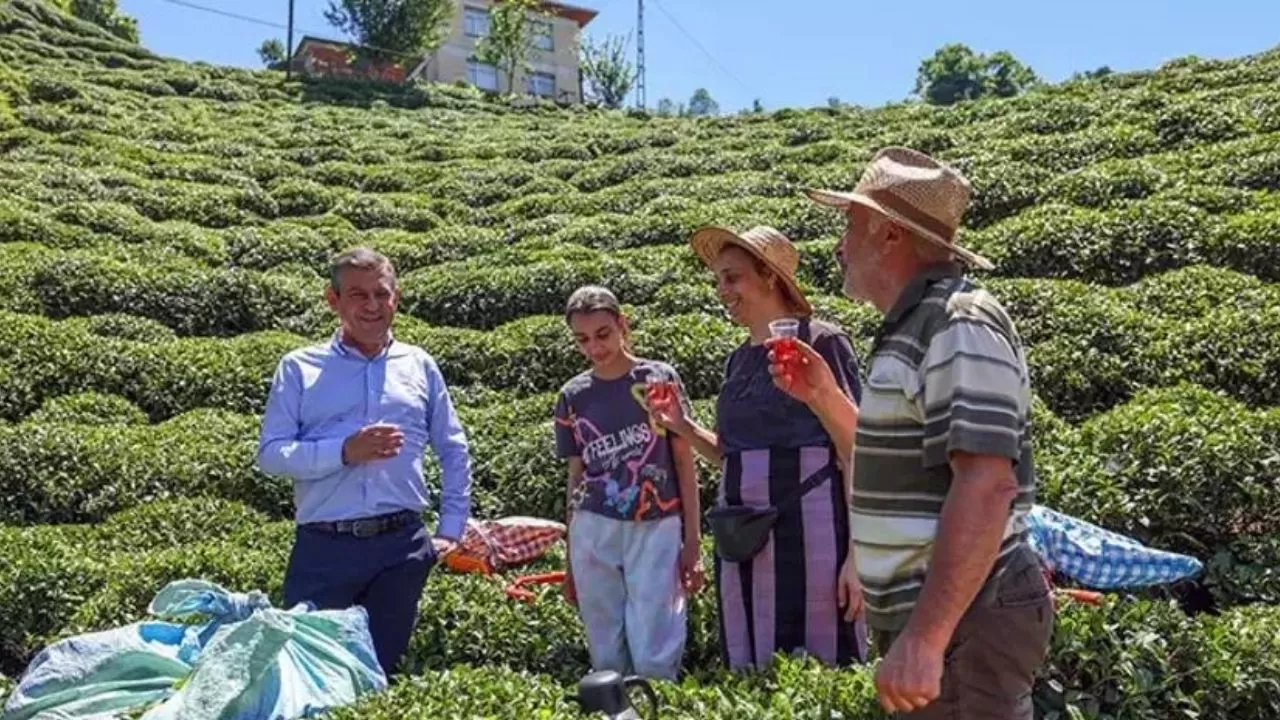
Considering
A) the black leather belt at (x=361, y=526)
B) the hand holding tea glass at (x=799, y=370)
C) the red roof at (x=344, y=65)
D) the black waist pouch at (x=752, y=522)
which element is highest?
the red roof at (x=344, y=65)

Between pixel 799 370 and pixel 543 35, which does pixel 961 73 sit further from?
pixel 799 370

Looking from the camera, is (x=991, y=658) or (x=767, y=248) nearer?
(x=991, y=658)

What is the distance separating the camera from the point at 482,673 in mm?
3760

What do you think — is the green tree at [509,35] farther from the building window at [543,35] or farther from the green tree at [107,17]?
the green tree at [107,17]

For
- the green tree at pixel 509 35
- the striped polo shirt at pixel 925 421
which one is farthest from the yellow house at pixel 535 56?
the striped polo shirt at pixel 925 421

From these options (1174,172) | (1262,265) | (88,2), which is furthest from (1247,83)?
(88,2)

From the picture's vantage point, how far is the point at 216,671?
3297mm

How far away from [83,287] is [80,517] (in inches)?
162

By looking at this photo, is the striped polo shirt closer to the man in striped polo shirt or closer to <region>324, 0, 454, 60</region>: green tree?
the man in striped polo shirt

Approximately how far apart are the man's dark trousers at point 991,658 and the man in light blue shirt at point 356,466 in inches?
78.2

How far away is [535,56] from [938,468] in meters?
50.9

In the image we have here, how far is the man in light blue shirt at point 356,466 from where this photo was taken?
387cm

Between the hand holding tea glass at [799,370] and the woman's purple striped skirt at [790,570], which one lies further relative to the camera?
the woman's purple striped skirt at [790,570]

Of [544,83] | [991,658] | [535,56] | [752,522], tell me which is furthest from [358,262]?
[544,83]
